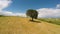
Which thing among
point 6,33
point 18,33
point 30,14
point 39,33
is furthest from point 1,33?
point 30,14

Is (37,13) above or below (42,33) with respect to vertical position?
above

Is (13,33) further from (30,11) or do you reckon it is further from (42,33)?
(30,11)

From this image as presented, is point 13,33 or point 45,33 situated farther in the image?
point 45,33

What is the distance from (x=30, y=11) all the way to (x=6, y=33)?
29.6 m

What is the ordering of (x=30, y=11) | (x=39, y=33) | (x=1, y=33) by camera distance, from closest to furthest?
(x=1, y=33)
(x=39, y=33)
(x=30, y=11)

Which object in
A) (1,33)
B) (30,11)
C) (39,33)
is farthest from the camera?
(30,11)

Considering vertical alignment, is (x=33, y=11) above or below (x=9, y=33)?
above

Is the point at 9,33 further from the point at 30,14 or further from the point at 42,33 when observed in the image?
the point at 30,14

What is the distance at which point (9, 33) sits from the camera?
35.7 m

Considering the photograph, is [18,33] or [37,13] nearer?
[18,33]

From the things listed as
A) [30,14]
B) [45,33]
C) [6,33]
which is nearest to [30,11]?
[30,14]

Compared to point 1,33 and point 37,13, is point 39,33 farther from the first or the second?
point 37,13

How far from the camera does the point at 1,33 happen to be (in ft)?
115

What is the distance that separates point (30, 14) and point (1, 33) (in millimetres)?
29997
